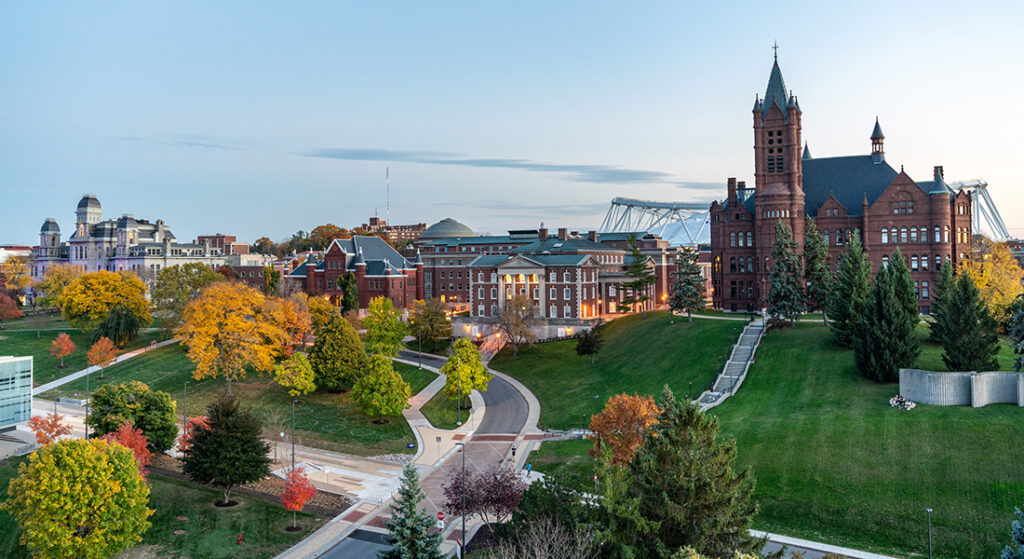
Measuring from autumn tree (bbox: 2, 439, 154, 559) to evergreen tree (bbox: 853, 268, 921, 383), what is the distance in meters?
49.2

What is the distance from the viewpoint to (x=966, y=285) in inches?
2026

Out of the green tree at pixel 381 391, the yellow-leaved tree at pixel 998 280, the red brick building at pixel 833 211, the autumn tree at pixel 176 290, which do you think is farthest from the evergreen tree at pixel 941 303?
the autumn tree at pixel 176 290

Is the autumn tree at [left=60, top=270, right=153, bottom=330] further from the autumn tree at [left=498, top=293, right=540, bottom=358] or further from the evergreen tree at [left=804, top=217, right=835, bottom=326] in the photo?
the evergreen tree at [left=804, top=217, right=835, bottom=326]

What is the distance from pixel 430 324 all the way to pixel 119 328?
41184 mm

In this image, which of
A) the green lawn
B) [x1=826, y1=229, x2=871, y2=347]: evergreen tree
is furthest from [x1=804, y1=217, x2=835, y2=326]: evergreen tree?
the green lawn

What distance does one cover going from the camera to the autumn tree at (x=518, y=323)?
90.6m

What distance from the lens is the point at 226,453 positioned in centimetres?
4431

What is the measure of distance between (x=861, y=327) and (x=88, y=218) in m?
168

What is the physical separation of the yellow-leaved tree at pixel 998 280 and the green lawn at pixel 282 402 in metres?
51.1

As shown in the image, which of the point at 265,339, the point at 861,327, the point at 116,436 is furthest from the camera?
the point at 265,339

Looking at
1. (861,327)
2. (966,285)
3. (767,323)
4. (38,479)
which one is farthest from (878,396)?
(38,479)

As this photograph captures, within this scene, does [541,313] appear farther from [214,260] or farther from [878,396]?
[214,260]

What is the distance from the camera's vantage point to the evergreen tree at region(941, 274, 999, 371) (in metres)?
49.0

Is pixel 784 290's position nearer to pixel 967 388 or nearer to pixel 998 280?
pixel 998 280
